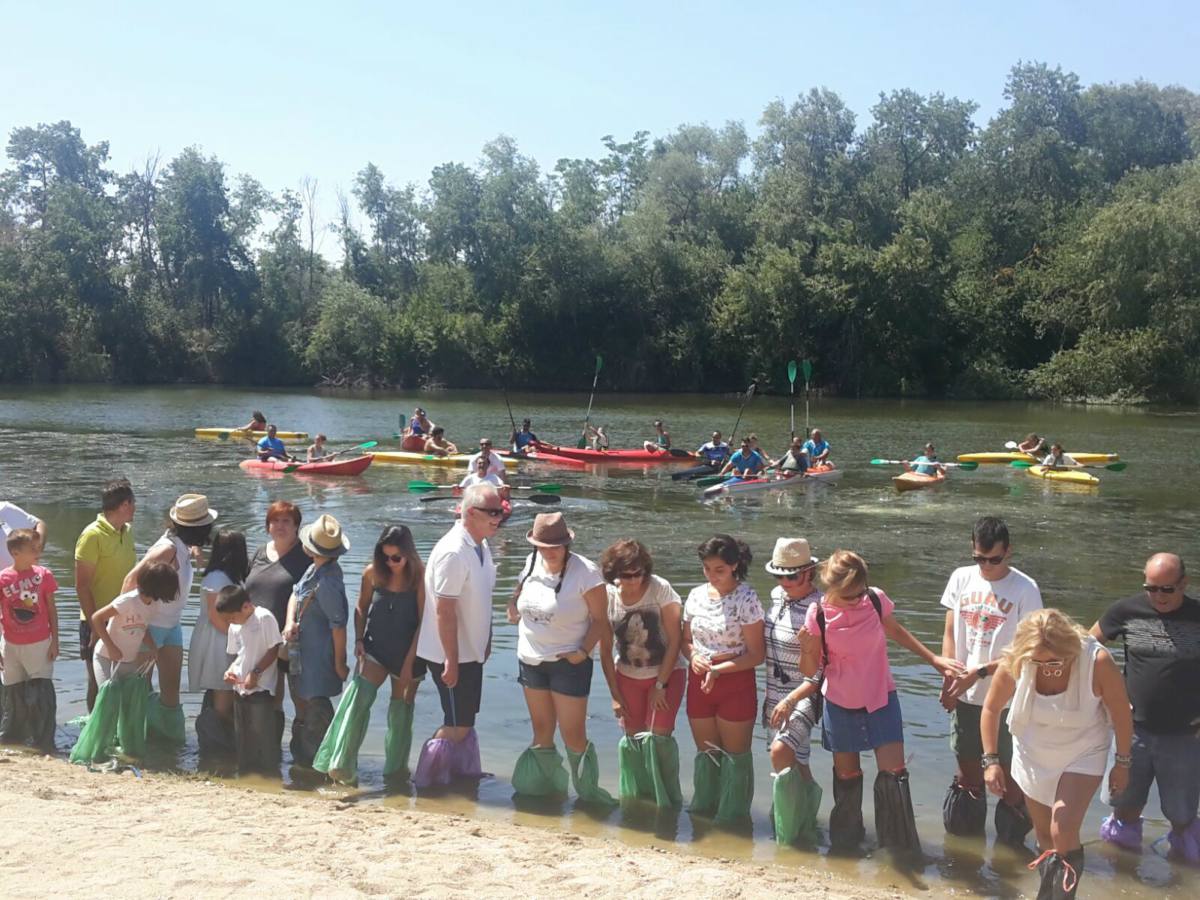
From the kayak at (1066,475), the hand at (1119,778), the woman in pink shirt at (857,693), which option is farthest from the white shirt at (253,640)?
the kayak at (1066,475)

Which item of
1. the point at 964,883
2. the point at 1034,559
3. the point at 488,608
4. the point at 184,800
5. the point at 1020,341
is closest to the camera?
the point at 964,883

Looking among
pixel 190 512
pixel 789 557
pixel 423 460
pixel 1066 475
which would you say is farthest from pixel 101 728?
pixel 1066 475

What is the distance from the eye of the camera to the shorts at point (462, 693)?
6.43m

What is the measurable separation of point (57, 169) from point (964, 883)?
95.7 metres

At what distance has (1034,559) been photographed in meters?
16.6

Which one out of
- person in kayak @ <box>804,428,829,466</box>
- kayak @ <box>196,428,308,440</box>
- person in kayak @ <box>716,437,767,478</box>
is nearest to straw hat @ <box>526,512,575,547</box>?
person in kayak @ <box>716,437,767,478</box>

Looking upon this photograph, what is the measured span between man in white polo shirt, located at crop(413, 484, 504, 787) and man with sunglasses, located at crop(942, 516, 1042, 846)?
8.06ft

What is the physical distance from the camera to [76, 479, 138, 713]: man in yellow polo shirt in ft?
23.3

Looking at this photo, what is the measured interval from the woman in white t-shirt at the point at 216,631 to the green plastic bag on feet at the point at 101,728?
17.8 inches

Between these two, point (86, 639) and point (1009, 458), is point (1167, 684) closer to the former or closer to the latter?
point (86, 639)

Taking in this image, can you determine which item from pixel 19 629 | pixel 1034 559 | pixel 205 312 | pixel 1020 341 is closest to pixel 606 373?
pixel 1020 341

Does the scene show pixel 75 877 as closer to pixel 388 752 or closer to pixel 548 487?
pixel 388 752

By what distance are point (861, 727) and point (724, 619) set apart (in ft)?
2.81

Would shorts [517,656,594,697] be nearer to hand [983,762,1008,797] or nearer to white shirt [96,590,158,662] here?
hand [983,762,1008,797]
